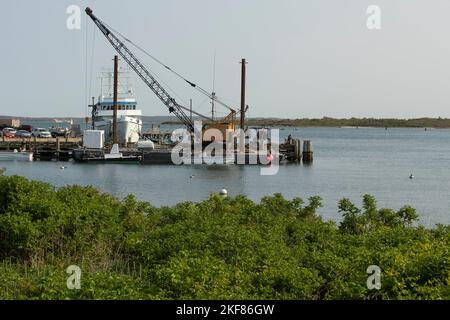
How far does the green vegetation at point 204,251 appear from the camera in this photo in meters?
10.1

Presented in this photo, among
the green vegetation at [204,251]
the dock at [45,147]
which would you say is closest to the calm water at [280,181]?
the dock at [45,147]

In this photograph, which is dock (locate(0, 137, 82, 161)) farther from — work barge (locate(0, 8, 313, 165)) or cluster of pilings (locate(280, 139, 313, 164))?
cluster of pilings (locate(280, 139, 313, 164))

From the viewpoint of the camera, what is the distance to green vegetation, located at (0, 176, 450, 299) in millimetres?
10055

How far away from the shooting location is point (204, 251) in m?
12.4

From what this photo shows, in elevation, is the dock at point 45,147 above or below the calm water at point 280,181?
above

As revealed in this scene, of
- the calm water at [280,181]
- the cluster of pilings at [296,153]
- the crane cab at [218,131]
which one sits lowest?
the calm water at [280,181]
